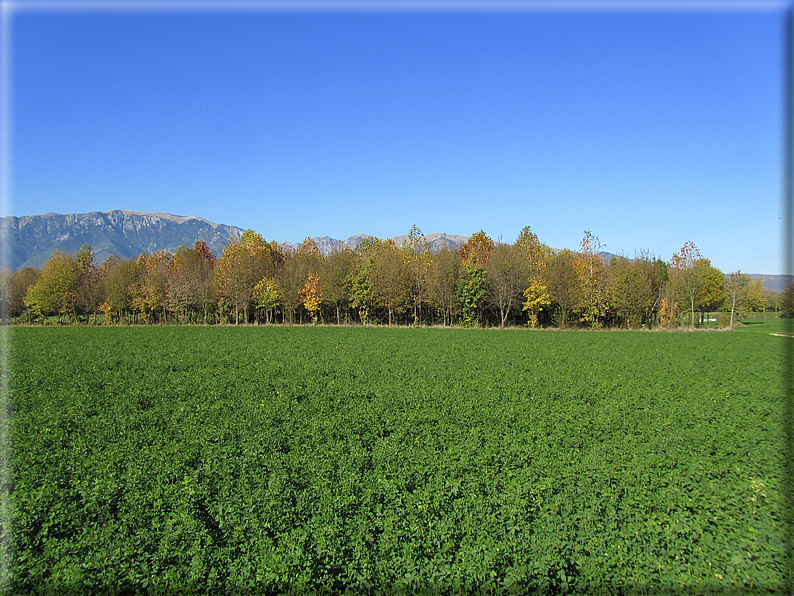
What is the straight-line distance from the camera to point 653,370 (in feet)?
77.0

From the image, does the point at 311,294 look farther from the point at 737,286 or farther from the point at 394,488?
the point at 737,286

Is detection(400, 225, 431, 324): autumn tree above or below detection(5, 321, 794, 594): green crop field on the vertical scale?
above

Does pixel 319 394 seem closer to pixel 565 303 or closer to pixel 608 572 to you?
pixel 608 572

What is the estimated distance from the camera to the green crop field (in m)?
6.77

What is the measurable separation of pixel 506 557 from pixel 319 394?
11.1m

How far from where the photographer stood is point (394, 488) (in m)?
8.85

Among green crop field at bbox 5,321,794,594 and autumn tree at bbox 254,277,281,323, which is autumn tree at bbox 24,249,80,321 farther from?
green crop field at bbox 5,321,794,594

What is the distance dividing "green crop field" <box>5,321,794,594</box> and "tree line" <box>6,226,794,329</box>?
46.4m

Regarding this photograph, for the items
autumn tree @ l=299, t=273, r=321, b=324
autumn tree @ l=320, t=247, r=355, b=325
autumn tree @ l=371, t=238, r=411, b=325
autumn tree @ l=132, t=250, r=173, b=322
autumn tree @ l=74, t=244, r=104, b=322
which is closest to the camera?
autumn tree @ l=371, t=238, r=411, b=325

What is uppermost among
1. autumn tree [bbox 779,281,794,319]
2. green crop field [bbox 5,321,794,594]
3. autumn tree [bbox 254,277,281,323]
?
autumn tree [bbox 254,277,281,323]

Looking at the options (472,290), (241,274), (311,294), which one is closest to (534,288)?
(472,290)

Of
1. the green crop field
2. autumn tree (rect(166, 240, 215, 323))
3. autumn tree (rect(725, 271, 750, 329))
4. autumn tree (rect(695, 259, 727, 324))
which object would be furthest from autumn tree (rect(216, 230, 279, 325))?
autumn tree (rect(725, 271, 750, 329))

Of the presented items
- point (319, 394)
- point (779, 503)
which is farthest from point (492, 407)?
point (779, 503)

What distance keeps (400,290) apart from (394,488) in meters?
57.0
